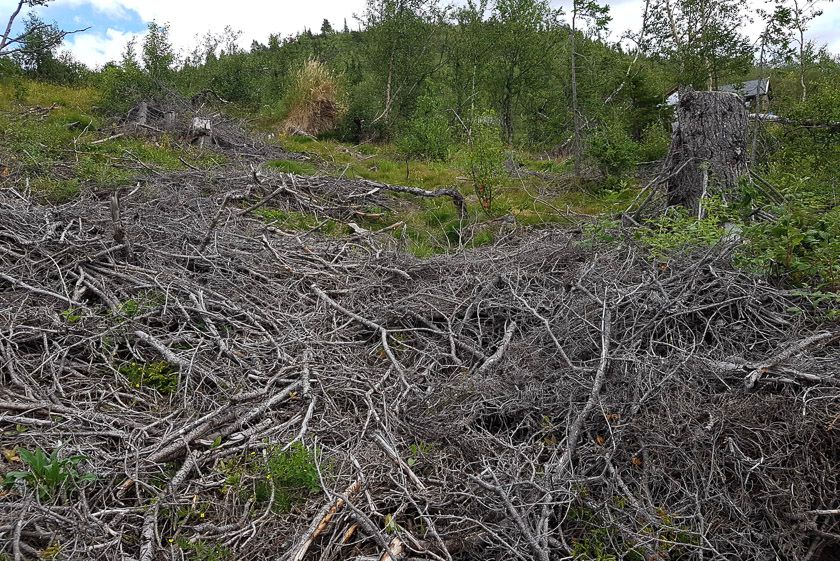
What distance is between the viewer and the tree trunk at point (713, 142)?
4523mm

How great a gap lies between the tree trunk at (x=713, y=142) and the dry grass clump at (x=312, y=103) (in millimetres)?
10559

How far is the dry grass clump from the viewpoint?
1380 cm

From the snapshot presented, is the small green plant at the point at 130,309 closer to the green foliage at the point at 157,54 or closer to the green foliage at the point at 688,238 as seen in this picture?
the green foliage at the point at 688,238

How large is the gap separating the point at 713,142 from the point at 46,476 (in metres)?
4.94

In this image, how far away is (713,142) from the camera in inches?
179

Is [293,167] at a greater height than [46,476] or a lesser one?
greater

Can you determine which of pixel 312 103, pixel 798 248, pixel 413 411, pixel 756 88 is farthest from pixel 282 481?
pixel 312 103

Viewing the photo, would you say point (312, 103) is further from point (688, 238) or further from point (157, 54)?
point (688, 238)

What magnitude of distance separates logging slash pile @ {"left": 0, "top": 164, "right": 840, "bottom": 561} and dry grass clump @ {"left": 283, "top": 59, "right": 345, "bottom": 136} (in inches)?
401

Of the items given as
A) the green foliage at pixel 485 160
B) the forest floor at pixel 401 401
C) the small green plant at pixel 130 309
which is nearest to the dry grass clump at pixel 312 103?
the green foliage at pixel 485 160

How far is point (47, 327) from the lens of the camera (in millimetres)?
3195

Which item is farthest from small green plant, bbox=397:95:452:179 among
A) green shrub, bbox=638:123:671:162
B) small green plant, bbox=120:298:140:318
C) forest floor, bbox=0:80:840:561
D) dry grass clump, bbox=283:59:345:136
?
small green plant, bbox=120:298:140:318

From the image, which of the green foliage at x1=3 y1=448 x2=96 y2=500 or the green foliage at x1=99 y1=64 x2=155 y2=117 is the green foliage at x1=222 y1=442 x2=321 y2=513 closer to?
the green foliage at x1=3 y1=448 x2=96 y2=500

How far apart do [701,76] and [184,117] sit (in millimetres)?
9873
